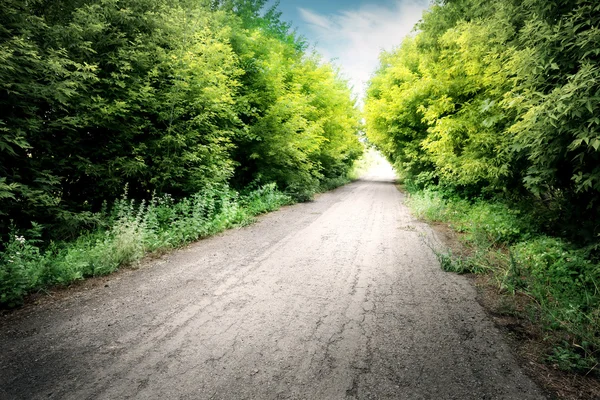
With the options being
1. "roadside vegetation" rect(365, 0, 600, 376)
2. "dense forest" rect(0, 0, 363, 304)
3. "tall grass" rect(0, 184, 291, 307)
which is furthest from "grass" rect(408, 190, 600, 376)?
"dense forest" rect(0, 0, 363, 304)

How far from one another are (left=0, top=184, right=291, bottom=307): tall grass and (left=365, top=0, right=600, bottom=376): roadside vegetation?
19.9ft

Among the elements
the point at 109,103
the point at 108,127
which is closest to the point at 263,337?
the point at 108,127

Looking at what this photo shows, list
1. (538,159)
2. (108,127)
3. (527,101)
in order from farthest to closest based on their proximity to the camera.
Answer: (108,127) → (538,159) → (527,101)

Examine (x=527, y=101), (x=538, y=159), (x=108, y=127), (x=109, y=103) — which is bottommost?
(x=538, y=159)

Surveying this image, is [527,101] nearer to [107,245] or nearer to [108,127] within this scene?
[107,245]

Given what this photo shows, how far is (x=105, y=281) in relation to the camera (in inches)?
188

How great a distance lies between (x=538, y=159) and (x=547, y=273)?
200cm

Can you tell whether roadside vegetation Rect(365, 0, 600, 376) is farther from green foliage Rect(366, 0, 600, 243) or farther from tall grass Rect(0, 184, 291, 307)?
tall grass Rect(0, 184, 291, 307)

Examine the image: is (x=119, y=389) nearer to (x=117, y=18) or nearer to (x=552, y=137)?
(x=552, y=137)

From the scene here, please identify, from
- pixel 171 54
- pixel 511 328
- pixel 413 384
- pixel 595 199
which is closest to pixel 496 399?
pixel 413 384

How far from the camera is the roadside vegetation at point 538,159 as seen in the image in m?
3.80

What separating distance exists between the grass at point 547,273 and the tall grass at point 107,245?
6.02 meters

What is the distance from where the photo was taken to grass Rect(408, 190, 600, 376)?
3.17 m

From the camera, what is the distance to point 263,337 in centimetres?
330
